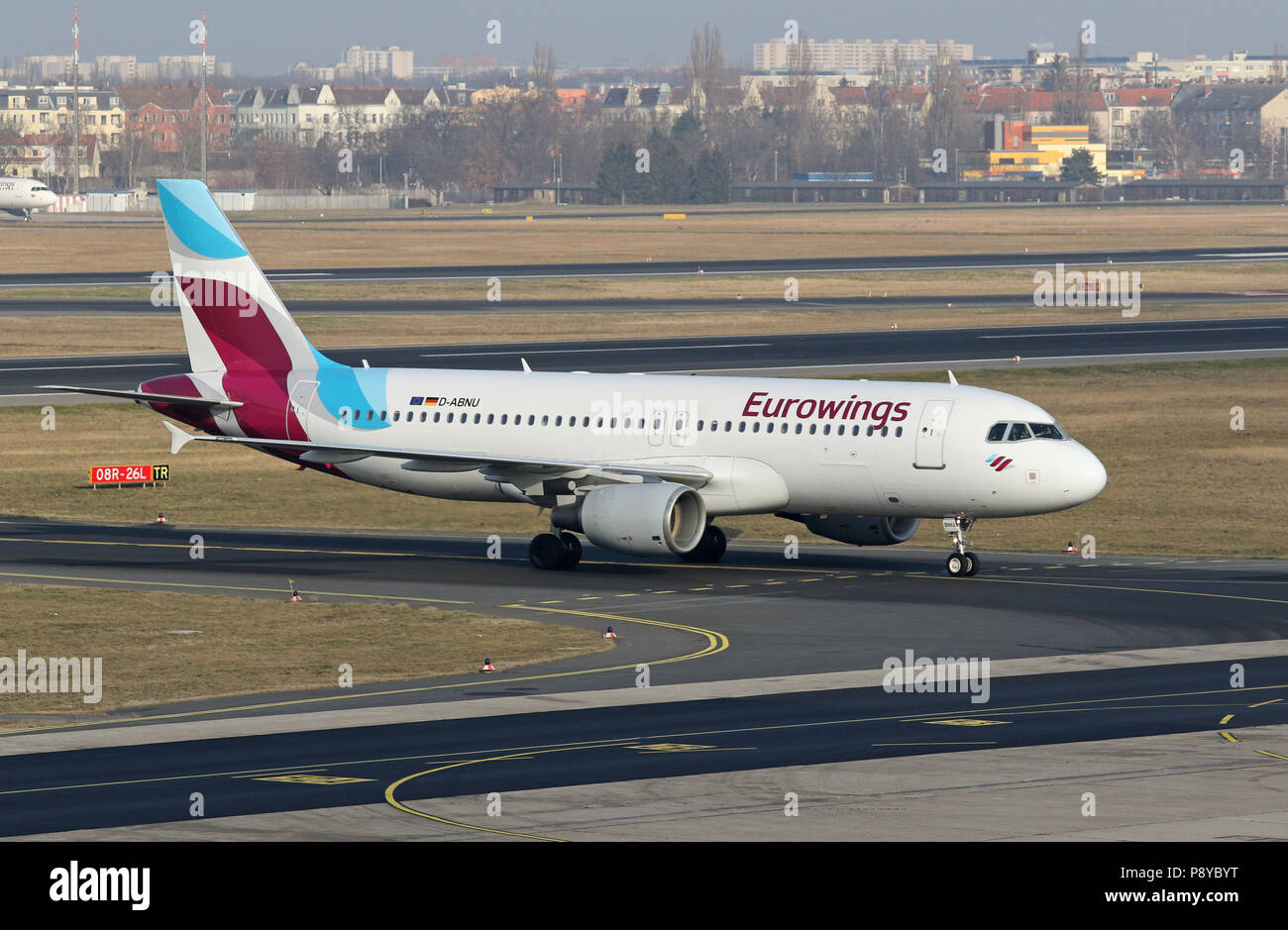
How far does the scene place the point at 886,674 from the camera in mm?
39281

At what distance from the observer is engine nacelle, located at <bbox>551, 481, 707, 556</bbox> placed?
50375 mm

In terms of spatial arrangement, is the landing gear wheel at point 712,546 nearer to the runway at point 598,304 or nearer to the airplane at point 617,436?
the airplane at point 617,436

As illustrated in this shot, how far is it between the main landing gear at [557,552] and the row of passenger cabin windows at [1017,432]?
12.0 m

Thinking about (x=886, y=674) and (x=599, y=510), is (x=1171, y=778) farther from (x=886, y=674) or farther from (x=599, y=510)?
(x=599, y=510)

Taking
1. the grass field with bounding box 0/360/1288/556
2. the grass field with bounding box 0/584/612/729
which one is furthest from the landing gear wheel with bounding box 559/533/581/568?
the grass field with bounding box 0/360/1288/556

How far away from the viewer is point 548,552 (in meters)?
54.0

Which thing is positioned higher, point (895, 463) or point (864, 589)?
point (895, 463)

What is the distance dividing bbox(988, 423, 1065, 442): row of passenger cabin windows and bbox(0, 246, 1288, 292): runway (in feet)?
328

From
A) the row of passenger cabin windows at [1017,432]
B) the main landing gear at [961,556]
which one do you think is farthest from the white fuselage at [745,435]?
the main landing gear at [961,556]

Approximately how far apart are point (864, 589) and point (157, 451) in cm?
3419

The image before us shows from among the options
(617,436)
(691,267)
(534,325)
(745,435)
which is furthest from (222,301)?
(691,267)
